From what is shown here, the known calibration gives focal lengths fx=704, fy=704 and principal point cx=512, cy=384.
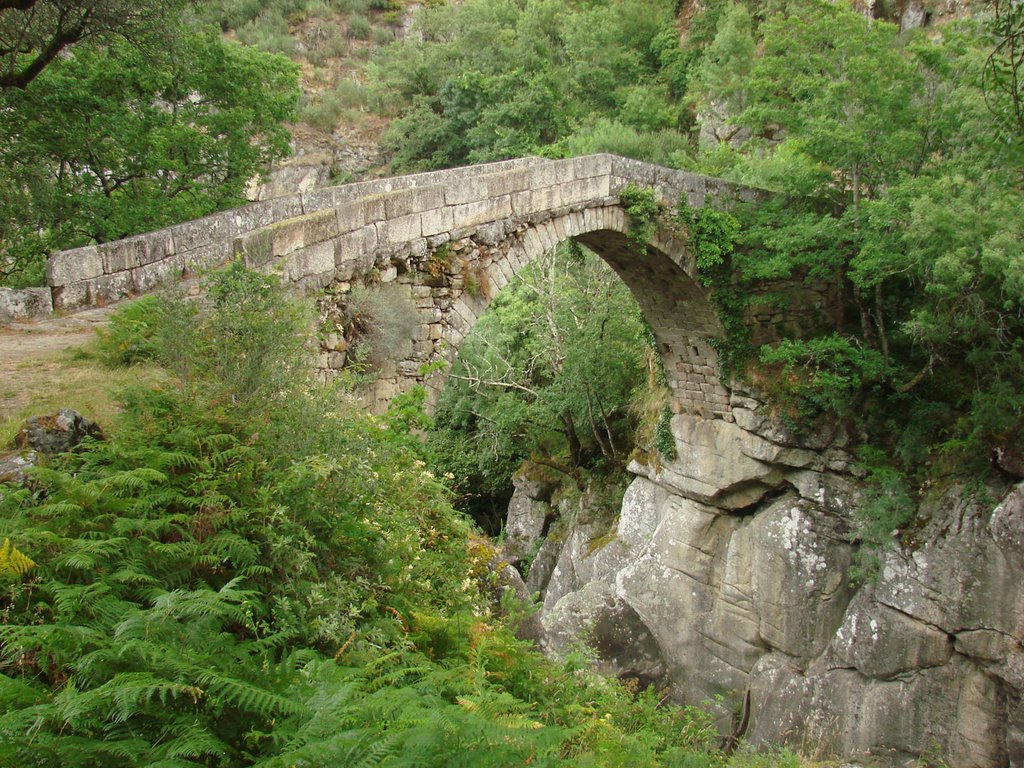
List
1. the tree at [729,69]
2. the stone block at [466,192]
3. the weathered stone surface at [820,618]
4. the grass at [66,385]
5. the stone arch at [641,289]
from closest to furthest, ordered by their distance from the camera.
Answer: the grass at [66,385] < the stone block at [466,192] < the stone arch at [641,289] < the weathered stone surface at [820,618] < the tree at [729,69]

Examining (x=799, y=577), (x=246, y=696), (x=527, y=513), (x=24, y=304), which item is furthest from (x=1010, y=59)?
(x=527, y=513)

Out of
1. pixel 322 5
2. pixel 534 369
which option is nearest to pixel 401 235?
pixel 534 369

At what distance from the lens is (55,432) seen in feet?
10.8

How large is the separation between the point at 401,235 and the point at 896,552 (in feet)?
23.3

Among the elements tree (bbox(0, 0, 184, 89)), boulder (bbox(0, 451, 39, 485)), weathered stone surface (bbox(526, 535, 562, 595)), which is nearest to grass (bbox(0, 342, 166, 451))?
boulder (bbox(0, 451, 39, 485))

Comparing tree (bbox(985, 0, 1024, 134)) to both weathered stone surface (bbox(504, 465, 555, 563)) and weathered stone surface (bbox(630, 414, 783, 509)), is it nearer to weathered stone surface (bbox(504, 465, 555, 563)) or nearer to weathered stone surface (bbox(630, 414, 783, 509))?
weathered stone surface (bbox(630, 414, 783, 509))

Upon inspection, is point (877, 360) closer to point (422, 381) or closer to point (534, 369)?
point (422, 381)

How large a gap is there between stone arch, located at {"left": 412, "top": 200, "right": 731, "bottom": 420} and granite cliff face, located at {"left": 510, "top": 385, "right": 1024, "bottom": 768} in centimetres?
58

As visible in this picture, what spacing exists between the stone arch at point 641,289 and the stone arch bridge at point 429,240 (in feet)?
0.06

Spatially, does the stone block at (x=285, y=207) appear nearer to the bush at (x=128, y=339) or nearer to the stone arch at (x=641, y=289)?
the stone arch at (x=641, y=289)

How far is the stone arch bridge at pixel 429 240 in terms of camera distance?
5.21 m

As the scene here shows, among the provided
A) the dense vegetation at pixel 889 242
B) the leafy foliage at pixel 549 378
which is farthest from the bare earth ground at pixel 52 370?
the leafy foliage at pixel 549 378

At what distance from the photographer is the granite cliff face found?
7805 millimetres

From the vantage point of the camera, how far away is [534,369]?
16.1m
